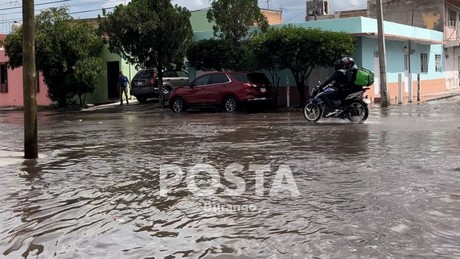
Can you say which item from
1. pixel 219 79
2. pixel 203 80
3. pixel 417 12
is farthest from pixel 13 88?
pixel 417 12

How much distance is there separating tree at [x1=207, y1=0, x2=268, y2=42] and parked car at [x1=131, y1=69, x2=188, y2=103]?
430 centimetres

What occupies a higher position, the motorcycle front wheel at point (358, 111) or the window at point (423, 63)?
the window at point (423, 63)

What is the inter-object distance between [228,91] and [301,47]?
129 inches

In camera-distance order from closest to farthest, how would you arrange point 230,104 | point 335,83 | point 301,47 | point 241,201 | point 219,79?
1. point 241,201
2. point 335,83
3. point 301,47
4. point 230,104
5. point 219,79

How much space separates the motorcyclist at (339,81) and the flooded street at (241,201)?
11.4 feet

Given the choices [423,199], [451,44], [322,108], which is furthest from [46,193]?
[451,44]

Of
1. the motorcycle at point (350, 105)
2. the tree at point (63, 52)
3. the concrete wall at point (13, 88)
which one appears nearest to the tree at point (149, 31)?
the tree at point (63, 52)

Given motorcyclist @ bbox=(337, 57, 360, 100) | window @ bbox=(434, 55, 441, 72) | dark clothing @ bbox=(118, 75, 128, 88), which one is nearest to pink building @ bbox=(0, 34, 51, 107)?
dark clothing @ bbox=(118, 75, 128, 88)

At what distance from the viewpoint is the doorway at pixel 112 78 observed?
30.8m

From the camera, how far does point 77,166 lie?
898 centimetres

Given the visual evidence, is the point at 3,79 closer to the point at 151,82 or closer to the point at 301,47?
the point at 151,82

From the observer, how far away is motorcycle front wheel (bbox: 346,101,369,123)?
15391mm

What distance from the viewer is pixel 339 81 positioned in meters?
15.2

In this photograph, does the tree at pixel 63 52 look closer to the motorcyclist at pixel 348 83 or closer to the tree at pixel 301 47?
the tree at pixel 301 47
